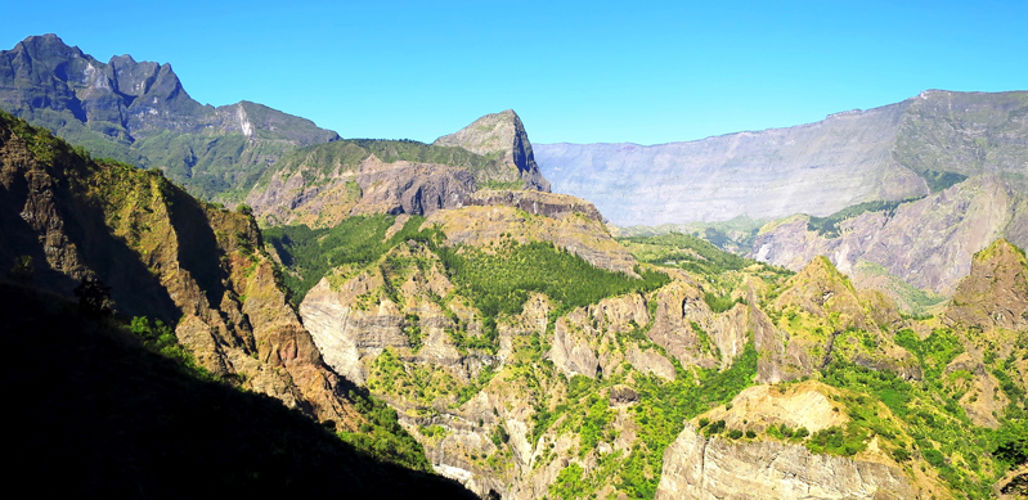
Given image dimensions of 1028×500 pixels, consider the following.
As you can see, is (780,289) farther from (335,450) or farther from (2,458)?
(2,458)

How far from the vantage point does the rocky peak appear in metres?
153

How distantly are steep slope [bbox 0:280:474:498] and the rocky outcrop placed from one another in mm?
74547

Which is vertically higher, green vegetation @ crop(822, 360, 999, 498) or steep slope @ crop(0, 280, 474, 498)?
steep slope @ crop(0, 280, 474, 498)

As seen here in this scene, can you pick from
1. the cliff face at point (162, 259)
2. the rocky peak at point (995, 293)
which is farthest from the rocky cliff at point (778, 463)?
the rocky peak at point (995, 293)

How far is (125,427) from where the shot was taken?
138ft

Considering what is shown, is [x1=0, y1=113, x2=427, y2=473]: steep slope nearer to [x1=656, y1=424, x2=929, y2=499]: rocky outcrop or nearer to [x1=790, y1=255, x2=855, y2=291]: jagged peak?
[x1=656, y1=424, x2=929, y2=499]: rocky outcrop

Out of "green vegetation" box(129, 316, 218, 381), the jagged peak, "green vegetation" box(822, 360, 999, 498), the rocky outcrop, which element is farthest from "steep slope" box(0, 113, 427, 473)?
the jagged peak

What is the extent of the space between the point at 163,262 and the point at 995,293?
19665cm

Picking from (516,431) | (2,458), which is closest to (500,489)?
(516,431)

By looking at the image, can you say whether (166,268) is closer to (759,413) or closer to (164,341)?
(164,341)

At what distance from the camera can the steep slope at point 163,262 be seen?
3187 inches

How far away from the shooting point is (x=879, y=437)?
100 metres

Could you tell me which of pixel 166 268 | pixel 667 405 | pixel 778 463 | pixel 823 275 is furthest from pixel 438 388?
pixel 823 275

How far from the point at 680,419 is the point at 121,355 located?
142m
